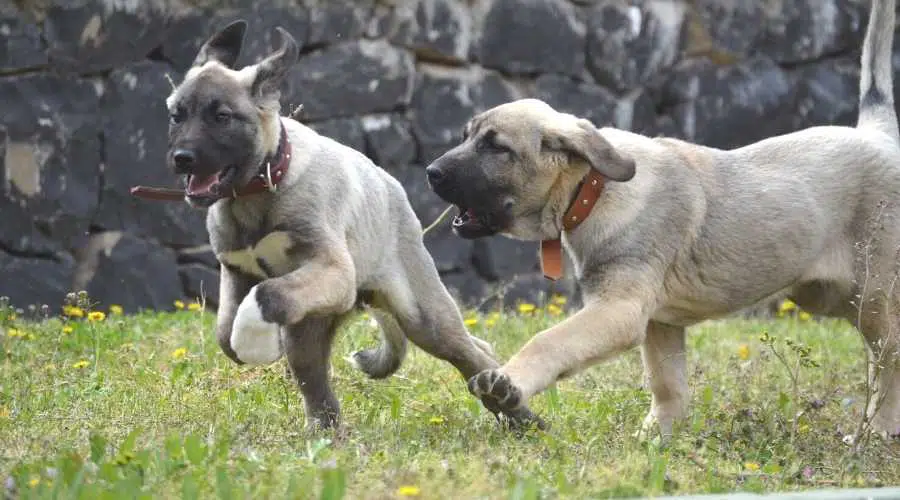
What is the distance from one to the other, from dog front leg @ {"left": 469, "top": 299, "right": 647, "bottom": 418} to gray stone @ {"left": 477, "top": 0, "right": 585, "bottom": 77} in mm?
3898

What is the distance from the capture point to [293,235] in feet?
17.7

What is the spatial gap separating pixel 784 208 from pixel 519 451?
1.68 m

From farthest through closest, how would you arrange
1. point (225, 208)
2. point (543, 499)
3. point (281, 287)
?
point (225, 208), point (281, 287), point (543, 499)

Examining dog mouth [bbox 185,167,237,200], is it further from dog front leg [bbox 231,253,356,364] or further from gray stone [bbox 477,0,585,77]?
gray stone [bbox 477,0,585,77]

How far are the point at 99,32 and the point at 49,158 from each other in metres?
0.74

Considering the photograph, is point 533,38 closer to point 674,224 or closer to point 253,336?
point 674,224

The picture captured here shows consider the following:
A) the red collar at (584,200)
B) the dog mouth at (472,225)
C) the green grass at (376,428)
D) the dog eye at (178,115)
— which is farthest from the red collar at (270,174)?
the red collar at (584,200)

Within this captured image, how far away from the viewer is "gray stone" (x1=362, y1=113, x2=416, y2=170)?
8.82m

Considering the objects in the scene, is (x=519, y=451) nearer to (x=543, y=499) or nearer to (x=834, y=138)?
(x=543, y=499)

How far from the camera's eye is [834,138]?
243 inches

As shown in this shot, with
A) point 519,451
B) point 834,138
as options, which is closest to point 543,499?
point 519,451

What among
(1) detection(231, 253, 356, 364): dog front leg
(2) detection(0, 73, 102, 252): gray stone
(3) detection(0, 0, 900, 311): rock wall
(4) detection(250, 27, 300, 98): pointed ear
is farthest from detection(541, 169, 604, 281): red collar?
(2) detection(0, 73, 102, 252): gray stone

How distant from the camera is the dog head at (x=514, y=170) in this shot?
565cm

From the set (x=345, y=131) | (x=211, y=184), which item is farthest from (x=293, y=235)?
(x=345, y=131)
